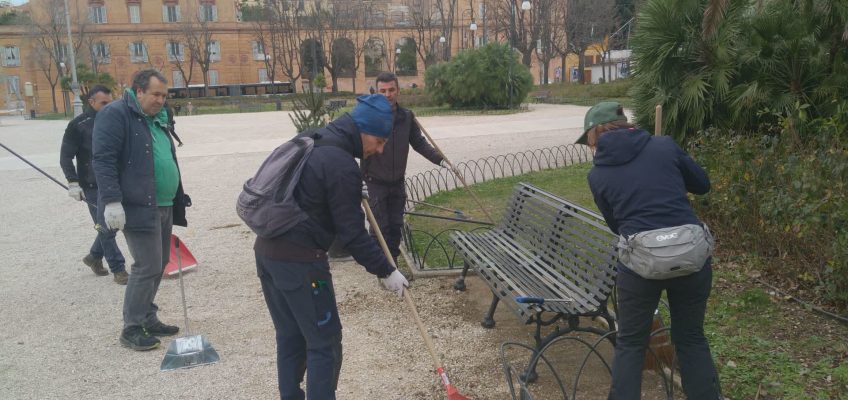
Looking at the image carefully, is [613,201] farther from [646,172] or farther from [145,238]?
[145,238]

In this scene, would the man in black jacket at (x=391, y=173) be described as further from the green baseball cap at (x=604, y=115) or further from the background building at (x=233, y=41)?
the background building at (x=233, y=41)

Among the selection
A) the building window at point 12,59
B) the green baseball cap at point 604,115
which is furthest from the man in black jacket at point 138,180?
the building window at point 12,59

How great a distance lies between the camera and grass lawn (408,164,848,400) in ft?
11.7

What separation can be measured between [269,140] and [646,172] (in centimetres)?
1760

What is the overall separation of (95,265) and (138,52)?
62.7 m

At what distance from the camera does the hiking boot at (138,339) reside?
4.55m

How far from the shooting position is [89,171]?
5.86 meters

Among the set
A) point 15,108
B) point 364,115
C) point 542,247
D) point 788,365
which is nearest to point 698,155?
point 542,247

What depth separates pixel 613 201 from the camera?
3.03m

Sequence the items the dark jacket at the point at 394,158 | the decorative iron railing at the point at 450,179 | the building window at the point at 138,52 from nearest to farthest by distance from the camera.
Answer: the dark jacket at the point at 394,158, the decorative iron railing at the point at 450,179, the building window at the point at 138,52

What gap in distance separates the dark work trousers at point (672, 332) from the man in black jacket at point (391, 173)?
2726 mm

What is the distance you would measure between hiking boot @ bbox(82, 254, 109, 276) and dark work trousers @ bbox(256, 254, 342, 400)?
12.5ft

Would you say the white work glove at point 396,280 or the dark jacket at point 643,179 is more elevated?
the dark jacket at point 643,179

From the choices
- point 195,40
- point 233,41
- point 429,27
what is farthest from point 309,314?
point 233,41
